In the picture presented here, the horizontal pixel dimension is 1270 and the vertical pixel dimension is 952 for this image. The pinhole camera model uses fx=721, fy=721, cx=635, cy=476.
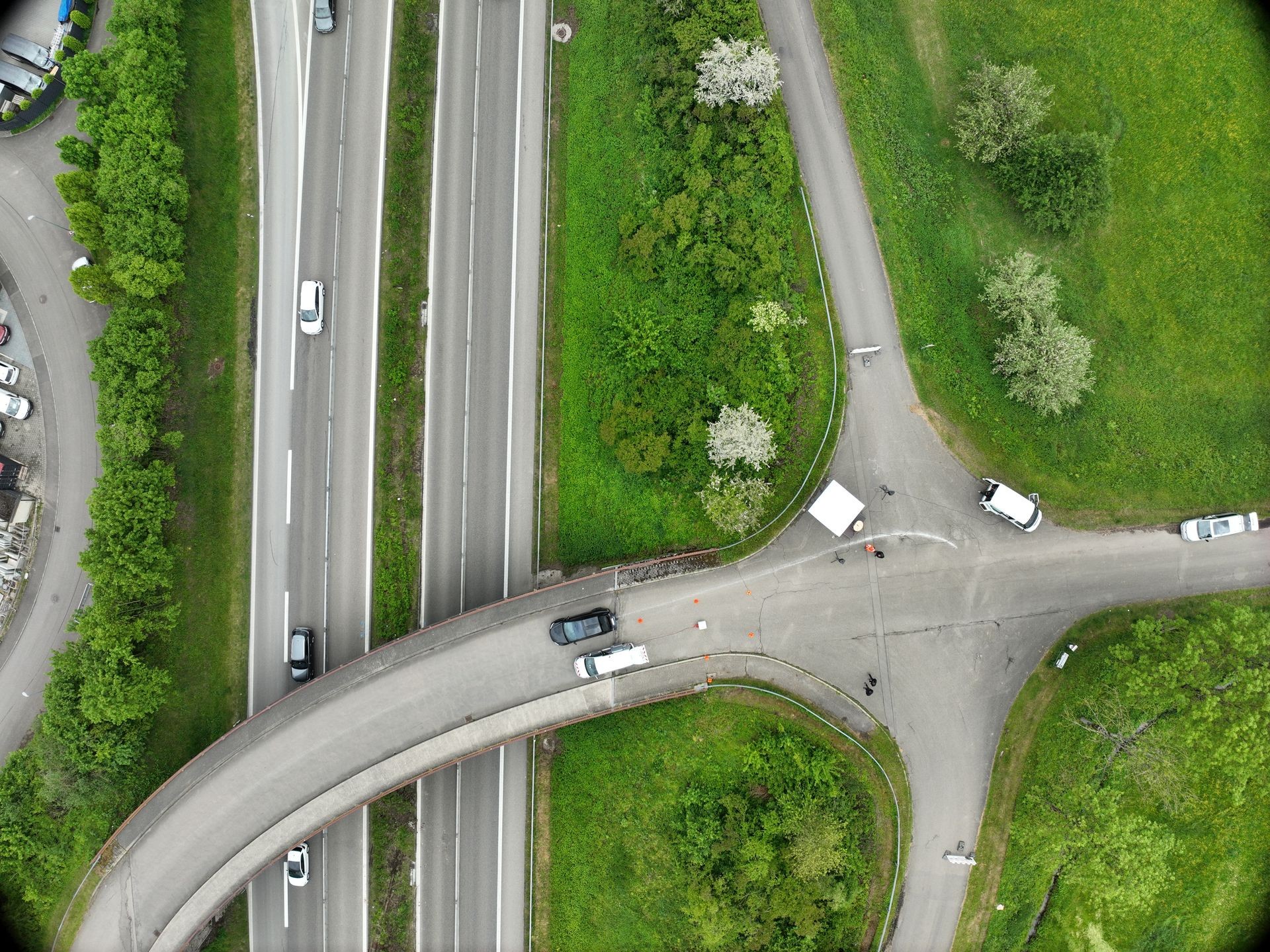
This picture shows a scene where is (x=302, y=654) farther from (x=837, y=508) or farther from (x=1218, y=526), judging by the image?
(x=1218, y=526)

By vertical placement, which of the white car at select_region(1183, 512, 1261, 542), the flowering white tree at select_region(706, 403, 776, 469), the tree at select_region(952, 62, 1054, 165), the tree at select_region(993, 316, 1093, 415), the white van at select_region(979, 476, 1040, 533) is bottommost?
the white car at select_region(1183, 512, 1261, 542)

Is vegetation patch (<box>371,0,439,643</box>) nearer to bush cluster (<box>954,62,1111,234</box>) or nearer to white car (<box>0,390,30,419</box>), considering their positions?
white car (<box>0,390,30,419</box>)

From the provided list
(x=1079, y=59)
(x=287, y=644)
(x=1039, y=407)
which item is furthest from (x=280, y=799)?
(x=1079, y=59)

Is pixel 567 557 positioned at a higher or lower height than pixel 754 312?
lower

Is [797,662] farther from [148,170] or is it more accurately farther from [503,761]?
[148,170]

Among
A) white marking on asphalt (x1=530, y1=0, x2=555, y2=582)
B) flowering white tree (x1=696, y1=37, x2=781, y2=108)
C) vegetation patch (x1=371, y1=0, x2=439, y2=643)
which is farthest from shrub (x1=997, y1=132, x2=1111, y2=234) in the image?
vegetation patch (x1=371, y1=0, x2=439, y2=643)

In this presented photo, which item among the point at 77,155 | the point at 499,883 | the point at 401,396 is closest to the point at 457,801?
the point at 499,883
